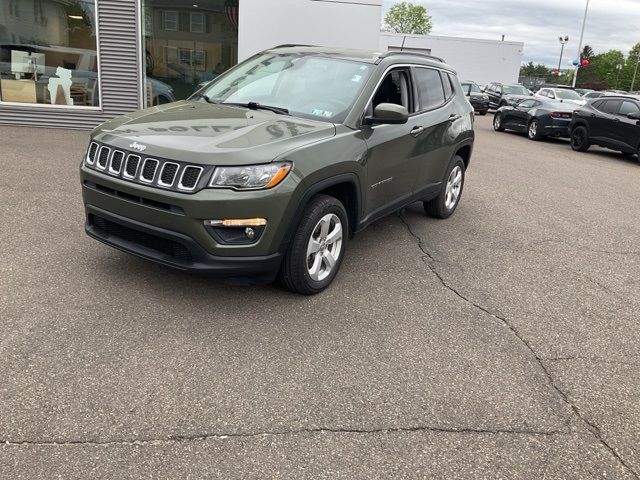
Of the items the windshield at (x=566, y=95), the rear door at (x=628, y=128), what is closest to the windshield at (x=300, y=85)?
the rear door at (x=628, y=128)

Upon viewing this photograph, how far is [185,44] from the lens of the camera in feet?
38.2

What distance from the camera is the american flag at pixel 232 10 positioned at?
459 inches

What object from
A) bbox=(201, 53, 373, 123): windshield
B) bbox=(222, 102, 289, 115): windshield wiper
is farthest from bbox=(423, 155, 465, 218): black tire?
bbox=(222, 102, 289, 115): windshield wiper

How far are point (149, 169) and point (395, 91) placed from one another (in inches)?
98.6

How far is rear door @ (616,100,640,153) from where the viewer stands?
13.8 metres

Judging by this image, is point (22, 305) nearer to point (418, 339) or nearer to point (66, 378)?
point (66, 378)

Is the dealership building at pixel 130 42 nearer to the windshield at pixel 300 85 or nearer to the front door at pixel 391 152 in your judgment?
the windshield at pixel 300 85

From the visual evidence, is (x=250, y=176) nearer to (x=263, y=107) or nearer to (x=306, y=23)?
(x=263, y=107)

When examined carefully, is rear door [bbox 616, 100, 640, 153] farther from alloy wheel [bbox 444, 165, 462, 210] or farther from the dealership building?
alloy wheel [bbox 444, 165, 462, 210]

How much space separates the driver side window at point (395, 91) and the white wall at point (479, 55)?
3987 cm

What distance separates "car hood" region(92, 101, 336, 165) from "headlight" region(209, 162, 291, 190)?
46mm

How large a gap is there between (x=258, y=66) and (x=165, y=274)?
222 cm

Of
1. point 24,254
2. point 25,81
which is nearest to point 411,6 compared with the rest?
point 25,81

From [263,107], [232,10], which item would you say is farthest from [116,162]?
[232,10]
